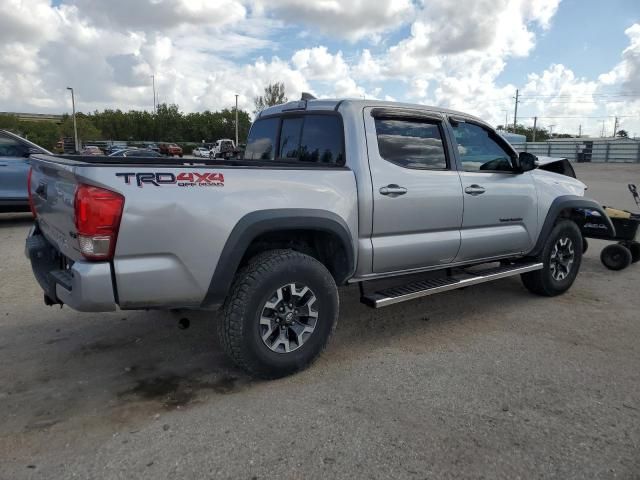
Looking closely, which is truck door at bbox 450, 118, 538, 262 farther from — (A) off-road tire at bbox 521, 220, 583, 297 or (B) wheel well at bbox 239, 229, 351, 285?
(B) wheel well at bbox 239, 229, 351, 285

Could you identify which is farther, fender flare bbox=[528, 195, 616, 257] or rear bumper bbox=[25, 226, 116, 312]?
fender flare bbox=[528, 195, 616, 257]

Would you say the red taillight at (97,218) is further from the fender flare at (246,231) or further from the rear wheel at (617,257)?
the rear wheel at (617,257)

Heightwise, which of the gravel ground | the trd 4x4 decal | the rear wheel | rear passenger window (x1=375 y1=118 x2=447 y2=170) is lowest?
the gravel ground

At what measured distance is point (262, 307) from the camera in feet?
10.8

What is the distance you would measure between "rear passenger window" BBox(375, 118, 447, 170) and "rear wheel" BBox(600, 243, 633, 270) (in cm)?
391

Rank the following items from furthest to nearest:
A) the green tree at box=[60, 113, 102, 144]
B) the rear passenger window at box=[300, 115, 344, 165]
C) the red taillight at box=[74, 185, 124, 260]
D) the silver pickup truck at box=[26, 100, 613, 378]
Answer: the green tree at box=[60, 113, 102, 144], the rear passenger window at box=[300, 115, 344, 165], the silver pickup truck at box=[26, 100, 613, 378], the red taillight at box=[74, 185, 124, 260]

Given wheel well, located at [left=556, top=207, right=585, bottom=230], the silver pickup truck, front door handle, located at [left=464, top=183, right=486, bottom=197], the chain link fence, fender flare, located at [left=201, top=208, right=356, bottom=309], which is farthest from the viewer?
the chain link fence

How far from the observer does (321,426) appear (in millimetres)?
2902

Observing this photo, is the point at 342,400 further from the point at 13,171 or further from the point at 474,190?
the point at 13,171

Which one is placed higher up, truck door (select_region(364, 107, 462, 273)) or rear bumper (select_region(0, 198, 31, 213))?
truck door (select_region(364, 107, 462, 273))

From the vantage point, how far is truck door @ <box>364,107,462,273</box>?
3844 millimetres

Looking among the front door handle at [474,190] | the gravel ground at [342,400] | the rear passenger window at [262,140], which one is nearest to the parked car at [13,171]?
the gravel ground at [342,400]

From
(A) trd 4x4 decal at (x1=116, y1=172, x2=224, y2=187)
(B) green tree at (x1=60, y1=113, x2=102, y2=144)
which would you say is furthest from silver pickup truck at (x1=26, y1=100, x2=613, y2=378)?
(B) green tree at (x1=60, y1=113, x2=102, y2=144)

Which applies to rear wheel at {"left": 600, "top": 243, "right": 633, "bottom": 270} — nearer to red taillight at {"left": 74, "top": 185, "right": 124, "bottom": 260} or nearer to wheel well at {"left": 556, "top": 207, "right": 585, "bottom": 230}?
wheel well at {"left": 556, "top": 207, "right": 585, "bottom": 230}
